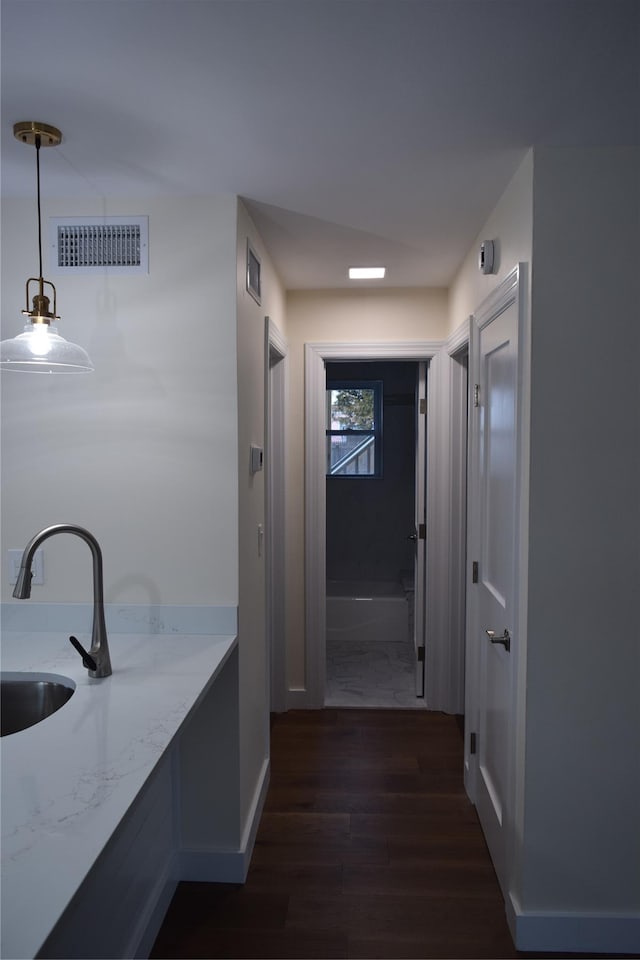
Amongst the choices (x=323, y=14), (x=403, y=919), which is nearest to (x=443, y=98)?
(x=323, y=14)

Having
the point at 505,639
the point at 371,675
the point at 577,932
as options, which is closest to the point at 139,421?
the point at 505,639

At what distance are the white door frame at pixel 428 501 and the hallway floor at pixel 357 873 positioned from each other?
512 millimetres

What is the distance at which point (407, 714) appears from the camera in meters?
3.76

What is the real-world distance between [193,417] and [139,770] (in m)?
1.26

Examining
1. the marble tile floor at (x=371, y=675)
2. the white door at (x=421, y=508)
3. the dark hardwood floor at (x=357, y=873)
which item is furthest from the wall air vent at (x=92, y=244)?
the marble tile floor at (x=371, y=675)

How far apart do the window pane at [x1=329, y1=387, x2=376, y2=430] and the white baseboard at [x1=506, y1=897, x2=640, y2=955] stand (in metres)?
4.27

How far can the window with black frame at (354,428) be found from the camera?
580cm

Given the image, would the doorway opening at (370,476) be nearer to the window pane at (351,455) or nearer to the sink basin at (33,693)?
the window pane at (351,455)

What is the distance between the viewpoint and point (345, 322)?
3674 mm

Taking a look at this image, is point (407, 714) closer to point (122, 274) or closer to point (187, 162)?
point (122, 274)

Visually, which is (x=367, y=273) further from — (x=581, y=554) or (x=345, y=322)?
(x=581, y=554)

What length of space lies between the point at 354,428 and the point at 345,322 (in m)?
2.20

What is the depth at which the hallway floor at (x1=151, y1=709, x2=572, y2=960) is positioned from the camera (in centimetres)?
203

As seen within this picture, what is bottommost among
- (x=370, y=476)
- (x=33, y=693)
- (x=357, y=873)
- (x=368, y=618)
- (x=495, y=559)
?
(x=357, y=873)
